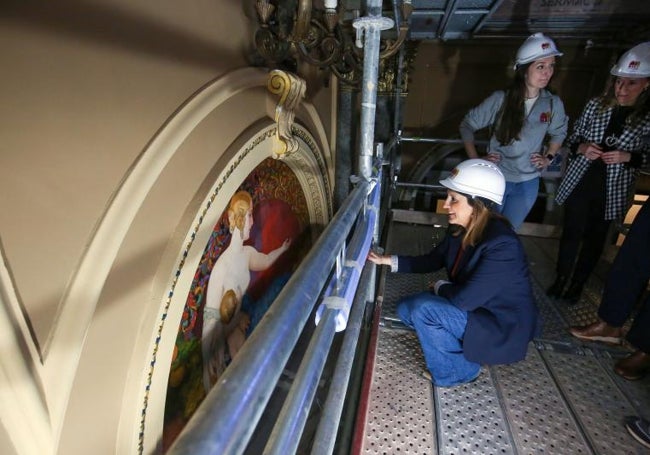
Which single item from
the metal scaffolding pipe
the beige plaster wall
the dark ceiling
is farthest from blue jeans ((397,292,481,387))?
the dark ceiling

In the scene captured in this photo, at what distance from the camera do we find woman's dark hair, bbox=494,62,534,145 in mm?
2324

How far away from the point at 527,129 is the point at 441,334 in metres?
1.50

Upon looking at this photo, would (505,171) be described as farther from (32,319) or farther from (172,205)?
(32,319)

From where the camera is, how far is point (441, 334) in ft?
6.00

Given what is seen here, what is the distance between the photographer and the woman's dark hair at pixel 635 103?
7.16 feet

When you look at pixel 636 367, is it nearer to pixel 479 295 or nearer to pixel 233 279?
pixel 479 295

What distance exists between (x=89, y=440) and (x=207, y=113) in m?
1.41

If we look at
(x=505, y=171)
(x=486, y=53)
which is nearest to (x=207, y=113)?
(x=505, y=171)

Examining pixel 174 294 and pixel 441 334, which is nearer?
pixel 174 294

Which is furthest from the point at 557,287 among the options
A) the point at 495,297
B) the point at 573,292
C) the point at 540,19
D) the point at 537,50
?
the point at 540,19

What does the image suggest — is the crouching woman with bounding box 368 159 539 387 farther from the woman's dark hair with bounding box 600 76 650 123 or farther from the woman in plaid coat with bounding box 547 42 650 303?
the woman's dark hair with bounding box 600 76 650 123

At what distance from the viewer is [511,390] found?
6.36 ft

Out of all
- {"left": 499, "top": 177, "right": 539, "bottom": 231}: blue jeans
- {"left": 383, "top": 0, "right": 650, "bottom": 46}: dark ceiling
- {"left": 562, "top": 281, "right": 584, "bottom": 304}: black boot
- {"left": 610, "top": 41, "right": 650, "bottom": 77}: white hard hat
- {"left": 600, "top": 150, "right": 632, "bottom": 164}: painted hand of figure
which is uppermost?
{"left": 383, "top": 0, "right": 650, "bottom": 46}: dark ceiling

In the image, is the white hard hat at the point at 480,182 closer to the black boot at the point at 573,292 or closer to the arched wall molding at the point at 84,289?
the arched wall molding at the point at 84,289
